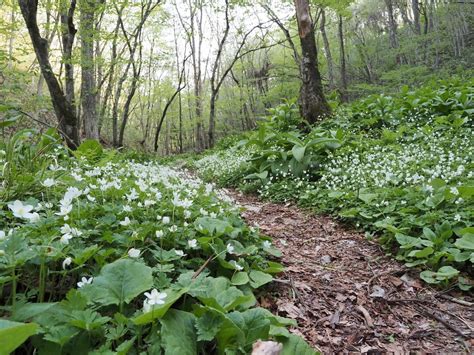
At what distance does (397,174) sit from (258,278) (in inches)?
124

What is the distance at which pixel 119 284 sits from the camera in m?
1.50

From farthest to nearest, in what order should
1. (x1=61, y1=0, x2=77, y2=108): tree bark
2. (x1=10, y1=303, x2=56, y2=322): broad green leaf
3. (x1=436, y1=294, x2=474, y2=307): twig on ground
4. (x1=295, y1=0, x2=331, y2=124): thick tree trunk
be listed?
(x1=295, y1=0, x2=331, y2=124): thick tree trunk, (x1=61, y1=0, x2=77, y2=108): tree bark, (x1=436, y1=294, x2=474, y2=307): twig on ground, (x1=10, y1=303, x2=56, y2=322): broad green leaf

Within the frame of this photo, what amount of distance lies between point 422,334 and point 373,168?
11.1 feet

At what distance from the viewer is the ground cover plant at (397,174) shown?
9.47ft

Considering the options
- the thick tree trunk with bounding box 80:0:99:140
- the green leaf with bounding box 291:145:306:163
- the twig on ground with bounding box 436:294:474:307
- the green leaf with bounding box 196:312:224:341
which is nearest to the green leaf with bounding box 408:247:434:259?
the twig on ground with bounding box 436:294:474:307

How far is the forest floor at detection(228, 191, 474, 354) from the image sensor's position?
2.05m

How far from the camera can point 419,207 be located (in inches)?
131

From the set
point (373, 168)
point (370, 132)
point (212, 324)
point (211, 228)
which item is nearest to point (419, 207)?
point (373, 168)

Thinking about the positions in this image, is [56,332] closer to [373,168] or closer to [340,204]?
[340,204]

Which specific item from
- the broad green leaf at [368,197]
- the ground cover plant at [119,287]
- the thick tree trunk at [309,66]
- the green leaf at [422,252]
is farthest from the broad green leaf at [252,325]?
the thick tree trunk at [309,66]

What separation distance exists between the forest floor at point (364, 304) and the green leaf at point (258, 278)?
0.16 metres

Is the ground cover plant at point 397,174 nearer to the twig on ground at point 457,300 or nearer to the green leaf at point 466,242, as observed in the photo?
the green leaf at point 466,242

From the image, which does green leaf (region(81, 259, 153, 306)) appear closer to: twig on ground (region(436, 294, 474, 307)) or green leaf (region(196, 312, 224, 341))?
green leaf (region(196, 312, 224, 341))

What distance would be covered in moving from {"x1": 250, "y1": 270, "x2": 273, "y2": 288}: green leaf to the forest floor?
157 millimetres
